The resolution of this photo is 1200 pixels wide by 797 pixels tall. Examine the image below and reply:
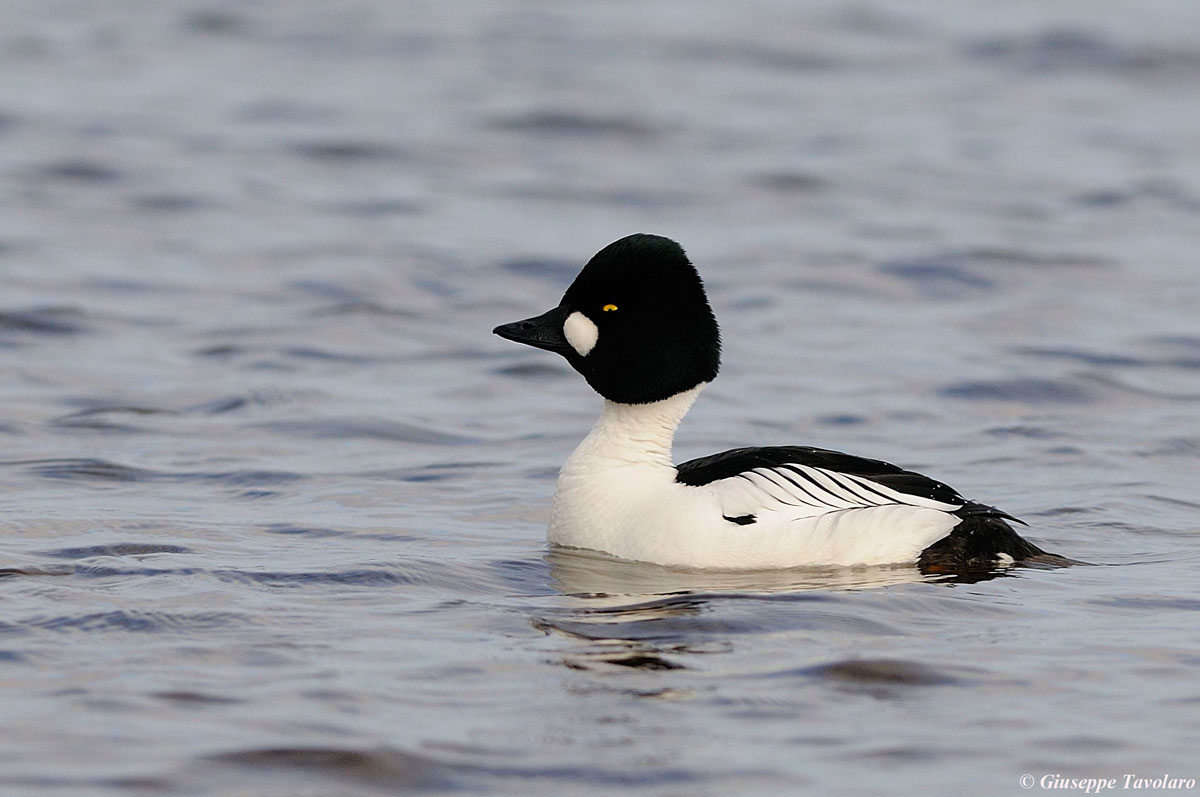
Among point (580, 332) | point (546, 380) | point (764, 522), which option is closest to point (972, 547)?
point (764, 522)

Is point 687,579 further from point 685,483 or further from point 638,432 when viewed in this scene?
point 638,432

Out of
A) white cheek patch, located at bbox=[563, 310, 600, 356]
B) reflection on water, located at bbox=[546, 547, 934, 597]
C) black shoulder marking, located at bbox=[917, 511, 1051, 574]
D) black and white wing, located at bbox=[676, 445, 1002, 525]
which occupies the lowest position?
reflection on water, located at bbox=[546, 547, 934, 597]

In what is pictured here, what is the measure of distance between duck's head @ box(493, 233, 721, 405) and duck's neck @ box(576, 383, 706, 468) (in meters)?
0.05

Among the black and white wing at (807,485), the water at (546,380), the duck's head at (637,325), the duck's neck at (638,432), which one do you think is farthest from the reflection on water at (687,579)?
the duck's head at (637,325)

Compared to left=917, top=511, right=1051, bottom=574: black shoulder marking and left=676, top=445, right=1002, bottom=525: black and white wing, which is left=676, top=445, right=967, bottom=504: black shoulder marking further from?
left=917, top=511, right=1051, bottom=574: black shoulder marking

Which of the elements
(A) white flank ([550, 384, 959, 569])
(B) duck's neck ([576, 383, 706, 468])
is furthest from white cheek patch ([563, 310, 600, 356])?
(A) white flank ([550, 384, 959, 569])

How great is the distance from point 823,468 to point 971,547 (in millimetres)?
642

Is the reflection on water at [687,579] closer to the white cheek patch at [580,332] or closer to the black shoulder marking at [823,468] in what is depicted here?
the black shoulder marking at [823,468]

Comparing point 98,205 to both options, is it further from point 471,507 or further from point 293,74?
point 471,507

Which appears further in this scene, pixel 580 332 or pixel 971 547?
pixel 580 332

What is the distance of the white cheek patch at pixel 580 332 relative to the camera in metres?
7.45

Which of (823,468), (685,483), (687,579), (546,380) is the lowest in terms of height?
(546,380)

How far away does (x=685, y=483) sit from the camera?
287 inches

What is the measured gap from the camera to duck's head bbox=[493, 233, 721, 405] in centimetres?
737
